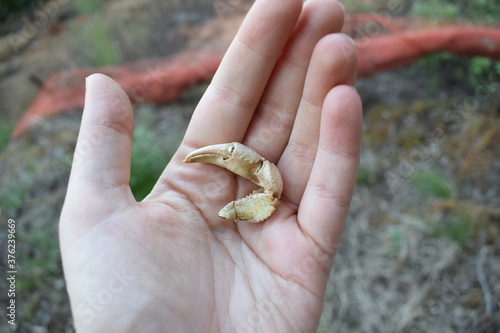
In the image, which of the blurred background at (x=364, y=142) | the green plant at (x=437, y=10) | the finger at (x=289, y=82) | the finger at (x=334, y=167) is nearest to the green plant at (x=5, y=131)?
the blurred background at (x=364, y=142)

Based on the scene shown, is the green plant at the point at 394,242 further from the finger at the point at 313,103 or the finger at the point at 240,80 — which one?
the finger at the point at 240,80

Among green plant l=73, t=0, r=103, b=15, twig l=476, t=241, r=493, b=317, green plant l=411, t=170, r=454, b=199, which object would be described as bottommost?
twig l=476, t=241, r=493, b=317

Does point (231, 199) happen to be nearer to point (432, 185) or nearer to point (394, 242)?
point (394, 242)

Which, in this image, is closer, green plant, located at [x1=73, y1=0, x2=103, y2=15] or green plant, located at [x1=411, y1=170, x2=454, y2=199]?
green plant, located at [x1=411, y1=170, x2=454, y2=199]

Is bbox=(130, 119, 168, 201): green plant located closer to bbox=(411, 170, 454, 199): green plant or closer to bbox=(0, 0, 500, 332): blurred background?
bbox=(0, 0, 500, 332): blurred background

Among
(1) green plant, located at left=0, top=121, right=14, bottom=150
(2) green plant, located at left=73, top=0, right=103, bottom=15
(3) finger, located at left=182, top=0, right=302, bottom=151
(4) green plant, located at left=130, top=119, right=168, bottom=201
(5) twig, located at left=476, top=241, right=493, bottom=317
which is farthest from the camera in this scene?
(2) green plant, located at left=73, top=0, right=103, bottom=15

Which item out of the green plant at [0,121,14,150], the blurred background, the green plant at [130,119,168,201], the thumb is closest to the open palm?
the thumb

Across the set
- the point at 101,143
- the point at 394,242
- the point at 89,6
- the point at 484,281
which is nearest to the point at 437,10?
the point at 394,242
